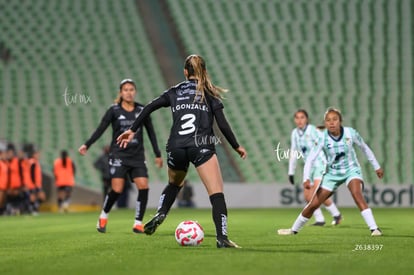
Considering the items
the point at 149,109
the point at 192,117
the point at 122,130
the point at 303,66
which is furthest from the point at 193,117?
the point at 303,66

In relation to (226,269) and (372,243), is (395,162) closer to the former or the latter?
(372,243)

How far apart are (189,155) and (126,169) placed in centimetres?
393

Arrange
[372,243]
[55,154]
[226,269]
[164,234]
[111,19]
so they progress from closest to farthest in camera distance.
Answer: [226,269] < [372,243] < [164,234] < [55,154] < [111,19]

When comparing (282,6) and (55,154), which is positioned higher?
(282,6)

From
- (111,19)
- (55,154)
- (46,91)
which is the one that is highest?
(111,19)

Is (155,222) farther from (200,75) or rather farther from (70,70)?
(70,70)

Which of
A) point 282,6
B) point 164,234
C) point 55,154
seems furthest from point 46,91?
point 164,234

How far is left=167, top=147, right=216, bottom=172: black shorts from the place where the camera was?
29.8 feet

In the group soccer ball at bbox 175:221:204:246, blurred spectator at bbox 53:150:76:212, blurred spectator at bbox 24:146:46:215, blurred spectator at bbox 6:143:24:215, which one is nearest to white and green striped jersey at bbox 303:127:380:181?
soccer ball at bbox 175:221:204:246

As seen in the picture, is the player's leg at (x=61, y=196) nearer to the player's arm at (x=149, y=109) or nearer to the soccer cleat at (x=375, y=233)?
the soccer cleat at (x=375, y=233)

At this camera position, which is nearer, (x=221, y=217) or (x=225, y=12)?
(x=221, y=217)

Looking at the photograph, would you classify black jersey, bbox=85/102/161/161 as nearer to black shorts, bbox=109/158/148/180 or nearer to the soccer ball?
black shorts, bbox=109/158/148/180

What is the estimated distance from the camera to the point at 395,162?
28984mm

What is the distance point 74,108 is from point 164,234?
62.1ft
